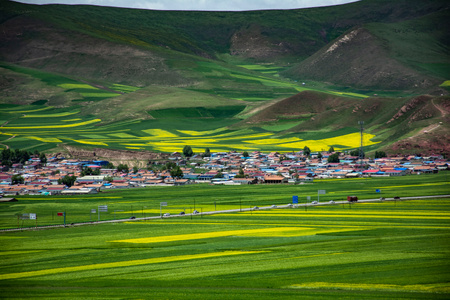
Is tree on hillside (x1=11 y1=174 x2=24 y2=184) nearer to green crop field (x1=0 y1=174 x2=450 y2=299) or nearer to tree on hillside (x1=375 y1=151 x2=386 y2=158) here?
green crop field (x1=0 y1=174 x2=450 y2=299)

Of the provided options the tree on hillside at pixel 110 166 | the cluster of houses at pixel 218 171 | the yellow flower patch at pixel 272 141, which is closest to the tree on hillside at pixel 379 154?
the cluster of houses at pixel 218 171

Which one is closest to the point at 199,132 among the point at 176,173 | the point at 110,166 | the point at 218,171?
the point at 110,166

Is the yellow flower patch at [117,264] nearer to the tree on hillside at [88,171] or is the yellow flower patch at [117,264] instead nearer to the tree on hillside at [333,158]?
the tree on hillside at [88,171]

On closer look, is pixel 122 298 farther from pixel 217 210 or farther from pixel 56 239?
pixel 217 210

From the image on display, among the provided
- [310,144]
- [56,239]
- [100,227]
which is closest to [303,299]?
[56,239]

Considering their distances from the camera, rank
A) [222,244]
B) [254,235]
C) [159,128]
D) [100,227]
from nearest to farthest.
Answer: [222,244], [254,235], [100,227], [159,128]

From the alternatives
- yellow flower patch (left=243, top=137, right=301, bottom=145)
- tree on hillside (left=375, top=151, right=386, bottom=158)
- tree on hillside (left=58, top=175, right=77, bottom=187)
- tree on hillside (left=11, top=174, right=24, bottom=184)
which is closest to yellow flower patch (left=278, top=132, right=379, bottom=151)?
yellow flower patch (left=243, top=137, right=301, bottom=145)

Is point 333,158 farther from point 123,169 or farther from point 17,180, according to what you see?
point 17,180
